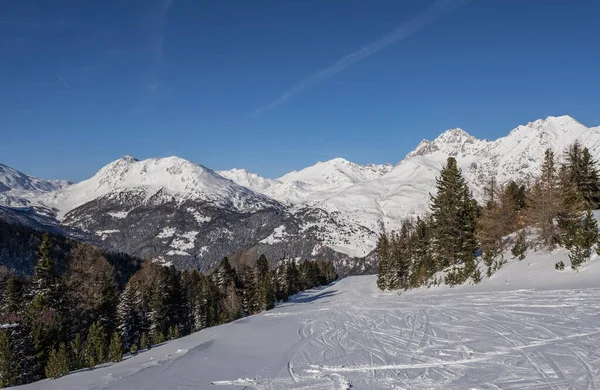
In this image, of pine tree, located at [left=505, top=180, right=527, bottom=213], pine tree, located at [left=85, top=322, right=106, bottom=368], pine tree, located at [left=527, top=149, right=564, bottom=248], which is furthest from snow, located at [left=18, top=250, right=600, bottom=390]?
pine tree, located at [left=505, top=180, right=527, bottom=213]

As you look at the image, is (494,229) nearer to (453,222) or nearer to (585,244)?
(453,222)

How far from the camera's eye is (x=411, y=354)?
13.5 m

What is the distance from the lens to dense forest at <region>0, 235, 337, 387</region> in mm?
33250

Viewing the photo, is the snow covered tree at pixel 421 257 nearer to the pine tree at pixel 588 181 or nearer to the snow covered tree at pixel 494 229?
the snow covered tree at pixel 494 229

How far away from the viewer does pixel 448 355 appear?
12641mm

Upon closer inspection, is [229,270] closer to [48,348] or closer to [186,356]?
[48,348]

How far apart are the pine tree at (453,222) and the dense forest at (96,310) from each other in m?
27.0

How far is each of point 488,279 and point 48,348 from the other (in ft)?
134

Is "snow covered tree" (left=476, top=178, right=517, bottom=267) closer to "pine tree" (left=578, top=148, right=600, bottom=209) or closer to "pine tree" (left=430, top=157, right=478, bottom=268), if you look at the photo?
"pine tree" (left=430, top=157, right=478, bottom=268)

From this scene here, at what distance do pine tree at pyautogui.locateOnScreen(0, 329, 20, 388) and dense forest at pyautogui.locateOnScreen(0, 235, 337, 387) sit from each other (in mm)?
69

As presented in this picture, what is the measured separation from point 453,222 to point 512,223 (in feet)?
20.3

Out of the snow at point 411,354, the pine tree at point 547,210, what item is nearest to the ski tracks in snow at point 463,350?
the snow at point 411,354

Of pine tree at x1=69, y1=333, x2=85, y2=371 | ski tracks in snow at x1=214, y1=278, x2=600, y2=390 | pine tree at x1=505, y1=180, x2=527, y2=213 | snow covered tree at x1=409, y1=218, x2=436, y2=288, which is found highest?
pine tree at x1=505, y1=180, x2=527, y2=213

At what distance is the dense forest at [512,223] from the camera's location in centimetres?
3126
